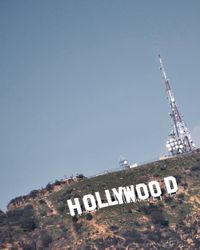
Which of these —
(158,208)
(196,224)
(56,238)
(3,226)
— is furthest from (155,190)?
(3,226)

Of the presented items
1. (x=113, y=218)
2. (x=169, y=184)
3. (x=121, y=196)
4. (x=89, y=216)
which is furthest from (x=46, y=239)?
(x=169, y=184)

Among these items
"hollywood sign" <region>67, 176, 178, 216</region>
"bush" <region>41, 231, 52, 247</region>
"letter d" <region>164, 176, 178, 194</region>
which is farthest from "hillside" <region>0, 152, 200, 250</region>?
"letter d" <region>164, 176, 178, 194</region>

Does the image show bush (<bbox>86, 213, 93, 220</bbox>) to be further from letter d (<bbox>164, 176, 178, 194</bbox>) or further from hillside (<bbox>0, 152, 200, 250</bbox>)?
letter d (<bbox>164, 176, 178, 194</bbox>)

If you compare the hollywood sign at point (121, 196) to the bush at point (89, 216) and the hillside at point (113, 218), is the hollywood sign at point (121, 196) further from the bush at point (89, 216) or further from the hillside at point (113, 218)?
the bush at point (89, 216)

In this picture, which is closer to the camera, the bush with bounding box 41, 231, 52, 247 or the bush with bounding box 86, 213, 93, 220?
the bush with bounding box 41, 231, 52, 247

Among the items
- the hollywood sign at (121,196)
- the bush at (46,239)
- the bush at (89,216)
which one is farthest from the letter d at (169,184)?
the bush at (46,239)

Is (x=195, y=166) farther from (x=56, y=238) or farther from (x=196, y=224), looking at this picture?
(x=56, y=238)

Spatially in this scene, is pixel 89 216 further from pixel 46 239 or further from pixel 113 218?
pixel 46 239
